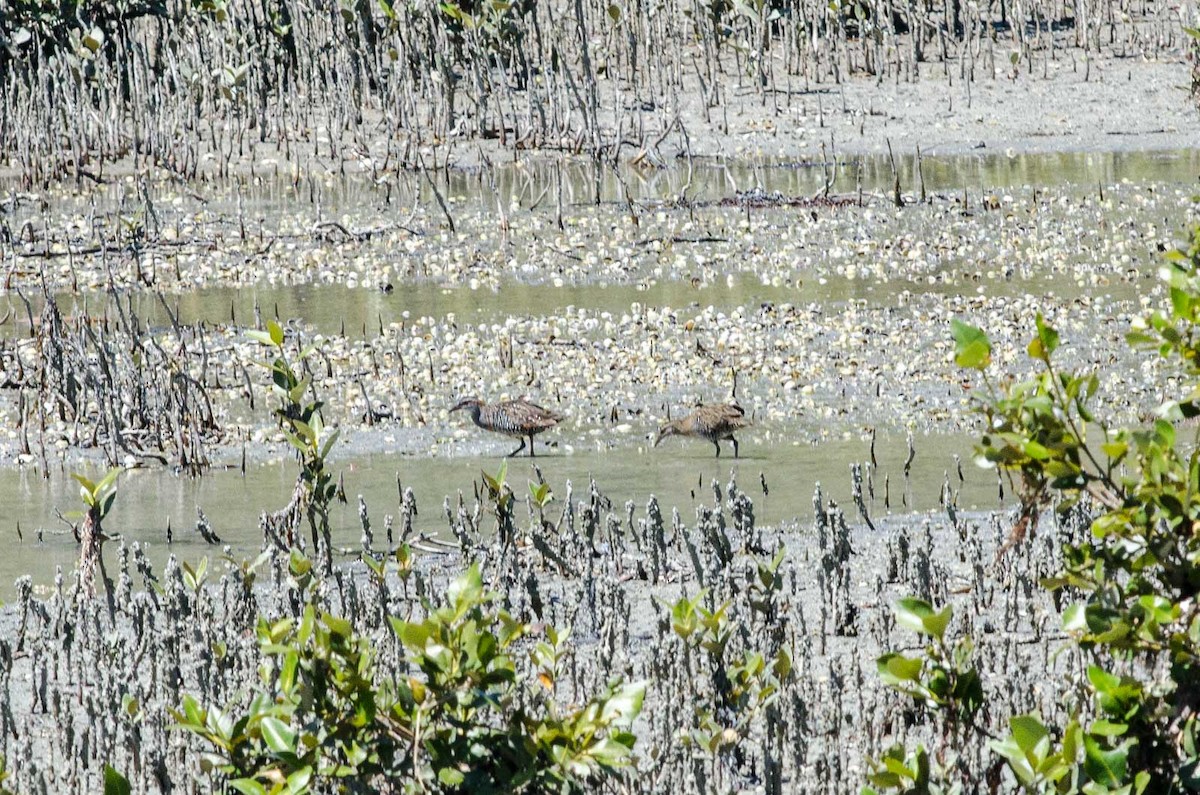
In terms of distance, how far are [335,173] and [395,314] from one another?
7.50m

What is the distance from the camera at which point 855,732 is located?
4.46 meters

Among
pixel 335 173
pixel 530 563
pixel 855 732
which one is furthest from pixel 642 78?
pixel 855 732

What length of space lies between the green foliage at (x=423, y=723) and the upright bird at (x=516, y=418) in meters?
5.22

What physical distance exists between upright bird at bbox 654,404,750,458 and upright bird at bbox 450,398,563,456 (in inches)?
25.9

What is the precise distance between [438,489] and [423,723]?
196 inches

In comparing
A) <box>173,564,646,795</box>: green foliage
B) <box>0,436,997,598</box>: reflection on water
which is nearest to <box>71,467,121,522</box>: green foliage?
<box>0,436,997,598</box>: reflection on water

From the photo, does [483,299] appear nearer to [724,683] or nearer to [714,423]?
[714,423]

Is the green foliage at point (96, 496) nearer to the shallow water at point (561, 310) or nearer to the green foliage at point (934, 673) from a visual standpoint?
the shallow water at point (561, 310)

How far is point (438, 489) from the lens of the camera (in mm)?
8125

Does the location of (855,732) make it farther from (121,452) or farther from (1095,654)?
(121,452)

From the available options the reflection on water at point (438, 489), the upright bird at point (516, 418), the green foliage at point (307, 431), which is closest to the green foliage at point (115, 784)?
the green foliage at point (307, 431)

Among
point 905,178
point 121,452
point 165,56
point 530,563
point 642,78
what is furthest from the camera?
point 642,78

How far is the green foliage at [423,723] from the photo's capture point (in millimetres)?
3043

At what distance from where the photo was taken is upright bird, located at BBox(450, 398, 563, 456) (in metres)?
8.57
